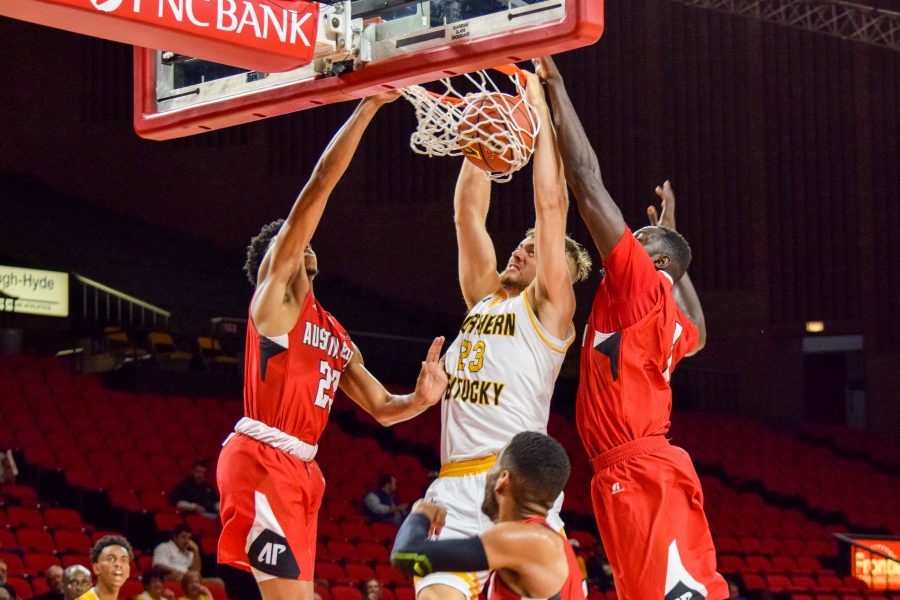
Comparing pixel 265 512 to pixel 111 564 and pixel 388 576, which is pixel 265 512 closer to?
pixel 111 564

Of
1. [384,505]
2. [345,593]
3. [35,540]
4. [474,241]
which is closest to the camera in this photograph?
[474,241]

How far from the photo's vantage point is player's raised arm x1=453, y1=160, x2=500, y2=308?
499 centimetres

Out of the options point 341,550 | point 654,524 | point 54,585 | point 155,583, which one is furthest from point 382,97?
point 341,550

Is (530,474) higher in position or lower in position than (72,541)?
higher

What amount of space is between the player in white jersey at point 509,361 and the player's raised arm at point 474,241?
282 millimetres

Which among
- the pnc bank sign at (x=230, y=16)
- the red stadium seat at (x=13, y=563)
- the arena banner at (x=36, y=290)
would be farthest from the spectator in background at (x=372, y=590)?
the arena banner at (x=36, y=290)

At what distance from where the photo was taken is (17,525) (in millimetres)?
8945

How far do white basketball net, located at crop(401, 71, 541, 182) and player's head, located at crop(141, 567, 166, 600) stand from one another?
4.34 meters

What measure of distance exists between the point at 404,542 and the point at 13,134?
17.0 m

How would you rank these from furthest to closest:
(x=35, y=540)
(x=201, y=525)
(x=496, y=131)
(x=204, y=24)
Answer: (x=201, y=525) → (x=35, y=540) → (x=496, y=131) → (x=204, y=24)

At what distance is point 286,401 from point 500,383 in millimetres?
791

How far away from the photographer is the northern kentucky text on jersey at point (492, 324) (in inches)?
179

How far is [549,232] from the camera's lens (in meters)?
4.38

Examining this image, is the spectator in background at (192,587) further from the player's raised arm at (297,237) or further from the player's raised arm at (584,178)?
the player's raised arm at (584,178)
